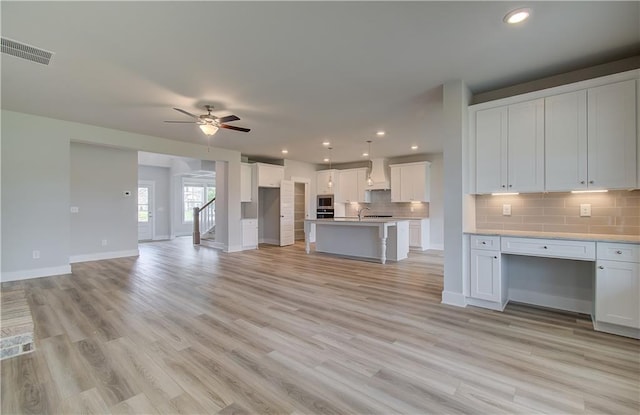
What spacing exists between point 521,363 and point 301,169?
832 cm

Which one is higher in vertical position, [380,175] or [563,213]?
[380,175]

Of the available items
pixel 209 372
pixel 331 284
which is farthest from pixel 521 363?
pixel 331 284

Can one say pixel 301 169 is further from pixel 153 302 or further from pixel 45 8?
pixel 45 8

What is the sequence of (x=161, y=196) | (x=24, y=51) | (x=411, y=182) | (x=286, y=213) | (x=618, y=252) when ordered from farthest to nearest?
(x=161, y=196), (x=286, y=213), (x=411, y=182), (x=24, y=51), (x=618, y=252)

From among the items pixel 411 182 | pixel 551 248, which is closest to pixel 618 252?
pixel 551 248

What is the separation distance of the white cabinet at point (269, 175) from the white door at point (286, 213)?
218 mm

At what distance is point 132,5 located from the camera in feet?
7.11

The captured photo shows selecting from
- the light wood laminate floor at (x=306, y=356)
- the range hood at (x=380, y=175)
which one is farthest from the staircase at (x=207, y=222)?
the light wood laminate floor at (x=306, y=356)

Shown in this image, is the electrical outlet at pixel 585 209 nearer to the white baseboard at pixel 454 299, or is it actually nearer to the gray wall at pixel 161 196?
the white baseboard at pixel 454 299

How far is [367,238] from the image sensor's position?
6566 millimetres

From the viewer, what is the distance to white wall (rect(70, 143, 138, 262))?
243 inches

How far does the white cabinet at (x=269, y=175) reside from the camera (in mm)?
8438

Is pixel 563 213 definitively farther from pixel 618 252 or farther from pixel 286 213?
pixel 286 213

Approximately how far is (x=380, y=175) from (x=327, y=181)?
198cm
